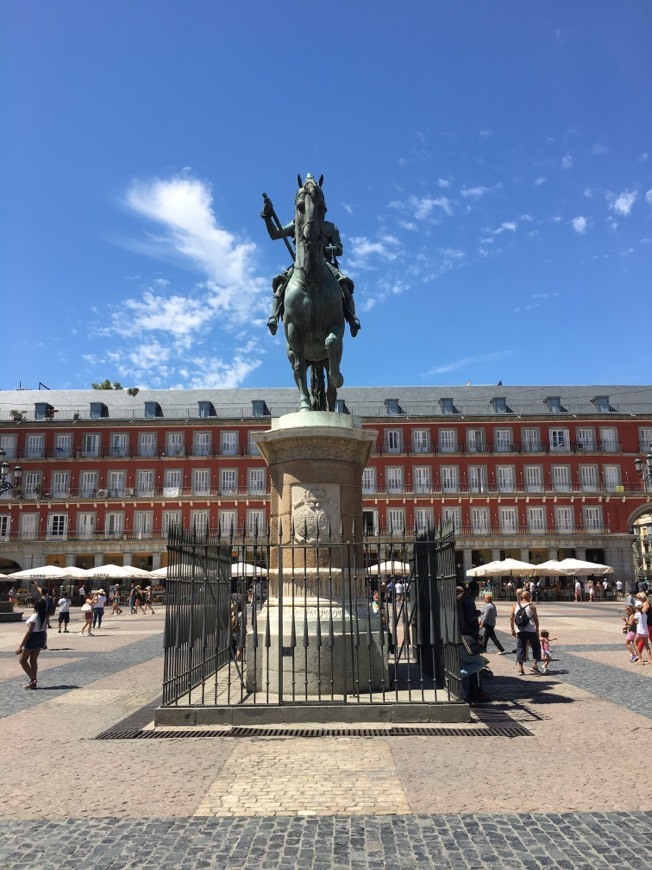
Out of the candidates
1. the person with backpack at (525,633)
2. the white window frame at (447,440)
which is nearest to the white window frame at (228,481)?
the white window frame at (447,440)

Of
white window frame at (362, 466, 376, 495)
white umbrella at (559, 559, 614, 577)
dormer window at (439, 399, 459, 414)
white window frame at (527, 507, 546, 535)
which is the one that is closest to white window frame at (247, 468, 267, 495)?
white window frame at (362, 466, 376, 495)

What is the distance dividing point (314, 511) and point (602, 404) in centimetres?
4697

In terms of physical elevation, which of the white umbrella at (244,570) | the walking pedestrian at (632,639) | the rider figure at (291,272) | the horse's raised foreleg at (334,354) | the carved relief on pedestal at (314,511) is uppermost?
the rider figure at (291,272)

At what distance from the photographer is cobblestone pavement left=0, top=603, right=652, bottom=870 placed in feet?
13.1

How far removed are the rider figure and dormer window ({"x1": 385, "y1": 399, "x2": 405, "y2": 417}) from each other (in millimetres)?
41698

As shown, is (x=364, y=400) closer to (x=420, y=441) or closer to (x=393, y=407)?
(x=393, y=407)

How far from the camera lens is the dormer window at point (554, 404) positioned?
50.7 m

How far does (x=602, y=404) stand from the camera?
50625mm

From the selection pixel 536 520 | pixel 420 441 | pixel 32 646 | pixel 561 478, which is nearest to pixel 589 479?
pixel 561 478

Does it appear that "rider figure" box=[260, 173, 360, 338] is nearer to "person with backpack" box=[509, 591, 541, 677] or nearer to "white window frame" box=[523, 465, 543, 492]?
"person with backpack" box=[509, 591, 541, 677]

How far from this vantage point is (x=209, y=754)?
6.03 meters

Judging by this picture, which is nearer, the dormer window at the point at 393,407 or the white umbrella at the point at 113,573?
the white umbrella at the point at 113,573

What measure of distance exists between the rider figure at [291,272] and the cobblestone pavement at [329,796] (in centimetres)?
538

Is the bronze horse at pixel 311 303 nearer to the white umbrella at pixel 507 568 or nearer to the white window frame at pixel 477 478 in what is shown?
the white umbrella at pixel 507 568
